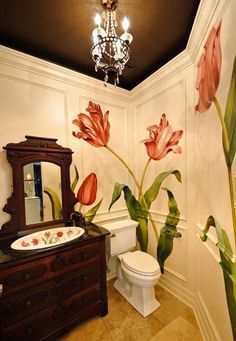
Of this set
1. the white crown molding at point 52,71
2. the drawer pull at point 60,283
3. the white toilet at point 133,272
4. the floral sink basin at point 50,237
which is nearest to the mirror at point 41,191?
the floral sink basin at point 50,237

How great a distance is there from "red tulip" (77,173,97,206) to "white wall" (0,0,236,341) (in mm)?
100

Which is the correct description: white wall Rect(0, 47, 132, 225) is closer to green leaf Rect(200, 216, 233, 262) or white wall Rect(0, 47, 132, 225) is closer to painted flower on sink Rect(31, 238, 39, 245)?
painted flower on sink Rect(31, 238, 39, 245)

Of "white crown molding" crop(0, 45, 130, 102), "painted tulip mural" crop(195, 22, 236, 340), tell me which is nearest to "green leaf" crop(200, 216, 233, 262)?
"painted tulip mural" crop(195, 22, 236, 340)

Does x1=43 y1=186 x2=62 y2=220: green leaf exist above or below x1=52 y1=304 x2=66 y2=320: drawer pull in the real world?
above

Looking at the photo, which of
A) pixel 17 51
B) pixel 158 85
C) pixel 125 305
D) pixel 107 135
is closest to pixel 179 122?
pixel 158 85

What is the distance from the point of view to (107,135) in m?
2.12

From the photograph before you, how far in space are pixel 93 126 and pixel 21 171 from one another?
939mm

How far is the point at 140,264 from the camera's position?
5.69ft

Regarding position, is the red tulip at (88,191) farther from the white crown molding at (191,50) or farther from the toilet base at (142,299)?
the white crown molding at (191,50)

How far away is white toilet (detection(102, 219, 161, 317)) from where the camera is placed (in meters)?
1.62

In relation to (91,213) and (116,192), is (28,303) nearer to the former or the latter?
(91,213)

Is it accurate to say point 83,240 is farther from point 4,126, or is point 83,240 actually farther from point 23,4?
point 23,4

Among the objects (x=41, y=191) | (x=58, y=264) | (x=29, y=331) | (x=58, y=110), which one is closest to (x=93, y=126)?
(x=58, y=110)

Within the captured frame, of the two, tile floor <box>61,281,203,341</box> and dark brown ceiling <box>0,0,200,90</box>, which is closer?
dark brown ceiling <box>0,0,200,90</box>
